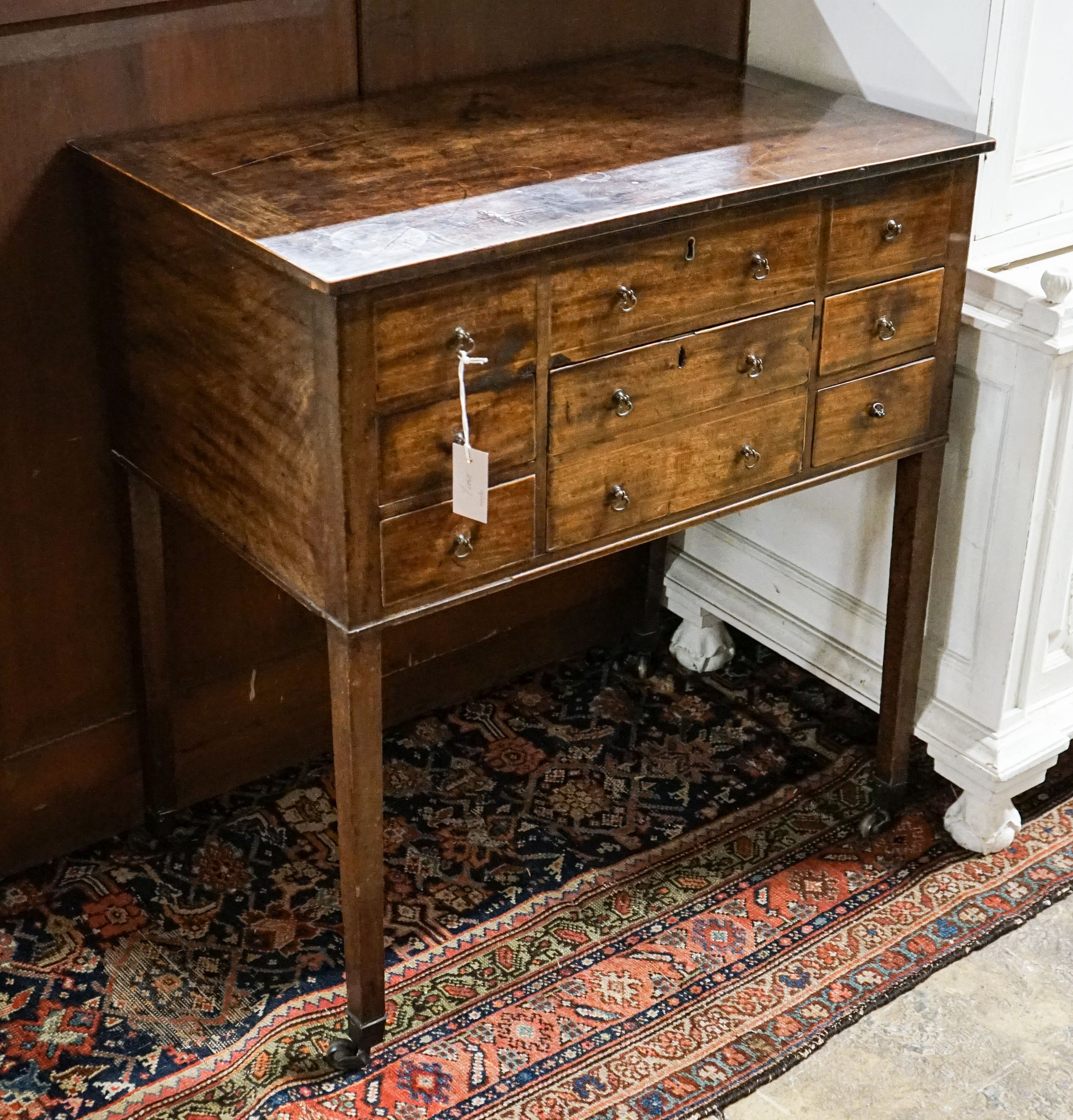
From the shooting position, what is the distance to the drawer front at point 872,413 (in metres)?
2.12

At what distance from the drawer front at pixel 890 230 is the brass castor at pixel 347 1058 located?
1165 mm

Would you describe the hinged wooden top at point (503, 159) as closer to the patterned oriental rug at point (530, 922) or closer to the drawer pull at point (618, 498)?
the drawer pull at point (618, 498)

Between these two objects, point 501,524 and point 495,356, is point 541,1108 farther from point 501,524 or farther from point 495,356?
point 495,356

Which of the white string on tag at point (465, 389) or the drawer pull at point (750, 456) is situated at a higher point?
the white string on tag at point (465, 389)

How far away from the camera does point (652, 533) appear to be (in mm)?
2018

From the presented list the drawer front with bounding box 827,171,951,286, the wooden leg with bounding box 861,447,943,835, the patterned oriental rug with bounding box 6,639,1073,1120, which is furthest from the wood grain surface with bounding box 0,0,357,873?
the wooden leg with bounding box 861,447,943,835

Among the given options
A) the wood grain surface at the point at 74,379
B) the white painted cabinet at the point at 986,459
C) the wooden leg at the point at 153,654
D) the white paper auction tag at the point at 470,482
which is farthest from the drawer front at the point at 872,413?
the wooden leg at the point at 153,654

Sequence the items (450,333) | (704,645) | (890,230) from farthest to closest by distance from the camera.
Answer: (704,645) < (890,230) < (450,333)

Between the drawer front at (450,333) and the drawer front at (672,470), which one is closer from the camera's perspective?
the drawer front at (450,333)

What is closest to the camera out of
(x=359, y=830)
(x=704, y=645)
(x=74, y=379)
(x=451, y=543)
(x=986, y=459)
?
(x=451, y=543)

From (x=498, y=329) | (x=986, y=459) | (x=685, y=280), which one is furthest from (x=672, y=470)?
(x=986, y=459)

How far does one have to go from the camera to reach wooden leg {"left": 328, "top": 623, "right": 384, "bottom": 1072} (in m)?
1.83

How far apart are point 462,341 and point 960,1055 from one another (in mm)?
1167

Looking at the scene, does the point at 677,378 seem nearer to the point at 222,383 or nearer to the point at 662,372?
the point at 662,372
